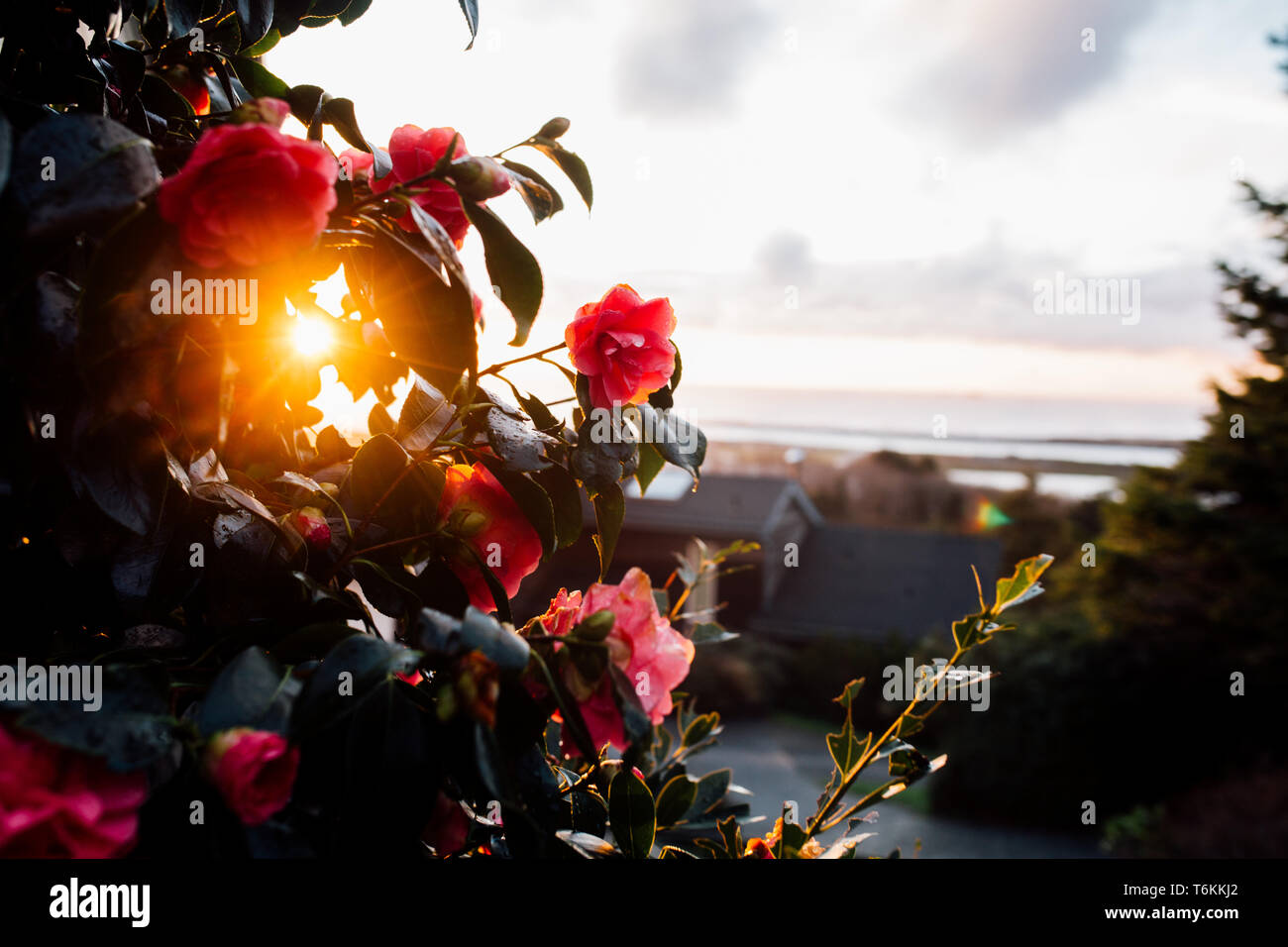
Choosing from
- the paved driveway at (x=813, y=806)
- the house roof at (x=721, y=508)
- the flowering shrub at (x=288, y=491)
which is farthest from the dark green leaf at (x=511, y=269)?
the house roof at (x=721, y=508)

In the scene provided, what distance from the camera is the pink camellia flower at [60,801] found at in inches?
14.0

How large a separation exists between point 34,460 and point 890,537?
13268 mm

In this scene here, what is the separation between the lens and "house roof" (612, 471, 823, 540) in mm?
10898

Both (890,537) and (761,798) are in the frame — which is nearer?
(761,798)

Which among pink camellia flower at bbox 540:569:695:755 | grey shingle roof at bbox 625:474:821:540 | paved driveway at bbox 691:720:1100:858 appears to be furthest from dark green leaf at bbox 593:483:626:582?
grey shingle roof at bbox 625:474:821:540

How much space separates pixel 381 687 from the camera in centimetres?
42

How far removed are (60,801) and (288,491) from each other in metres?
0.29

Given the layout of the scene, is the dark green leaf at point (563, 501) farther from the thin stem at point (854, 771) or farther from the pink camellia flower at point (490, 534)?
the thin stem at point (854, 771)

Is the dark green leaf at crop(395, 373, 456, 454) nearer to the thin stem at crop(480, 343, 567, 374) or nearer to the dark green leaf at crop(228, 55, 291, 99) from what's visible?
the thin stem at crop(480, 343, 567, 374)

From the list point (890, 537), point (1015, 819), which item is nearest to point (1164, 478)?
point (1015, 819)

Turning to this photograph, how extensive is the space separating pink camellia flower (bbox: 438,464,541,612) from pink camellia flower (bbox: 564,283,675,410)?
0.12 metres

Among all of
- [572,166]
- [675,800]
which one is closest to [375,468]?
[572,166]

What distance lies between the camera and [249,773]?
1.25 feet

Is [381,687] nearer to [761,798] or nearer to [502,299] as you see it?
[502,299]
